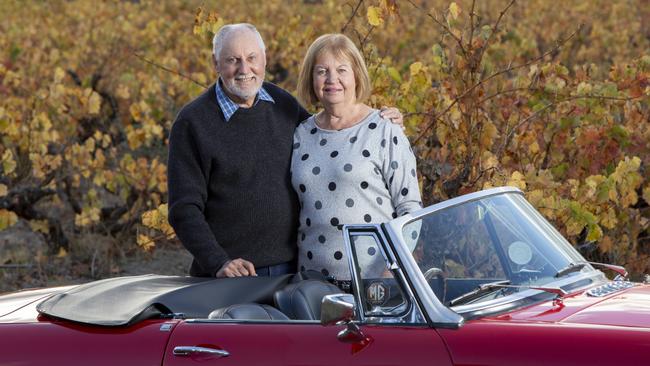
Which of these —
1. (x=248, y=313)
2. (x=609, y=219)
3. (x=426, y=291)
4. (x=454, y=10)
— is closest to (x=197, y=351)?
(x=248, y=313)

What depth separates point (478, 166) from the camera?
679 centimetres

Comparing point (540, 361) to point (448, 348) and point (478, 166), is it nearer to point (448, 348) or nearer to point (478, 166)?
point (448, 348)

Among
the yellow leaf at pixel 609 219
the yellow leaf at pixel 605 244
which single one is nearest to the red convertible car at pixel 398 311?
the yellow leaf at pixel 609 219

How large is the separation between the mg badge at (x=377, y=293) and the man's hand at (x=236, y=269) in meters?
0.90

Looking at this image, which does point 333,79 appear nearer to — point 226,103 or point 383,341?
point 226,103

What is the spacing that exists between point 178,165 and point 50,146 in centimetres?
671

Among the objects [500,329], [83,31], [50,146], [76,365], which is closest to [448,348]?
[500,329]

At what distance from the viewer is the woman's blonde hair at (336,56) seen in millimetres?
5055

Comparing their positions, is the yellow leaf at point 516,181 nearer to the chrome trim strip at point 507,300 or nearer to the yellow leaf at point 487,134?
the yellow leaf at point 487,134

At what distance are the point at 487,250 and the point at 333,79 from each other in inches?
42.8

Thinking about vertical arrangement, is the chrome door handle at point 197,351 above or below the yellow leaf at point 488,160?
below

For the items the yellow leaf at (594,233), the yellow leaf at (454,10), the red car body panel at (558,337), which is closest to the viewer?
the red car body panel at (558,337)

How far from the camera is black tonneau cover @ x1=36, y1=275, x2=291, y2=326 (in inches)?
173

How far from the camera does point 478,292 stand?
4062 millimetres
